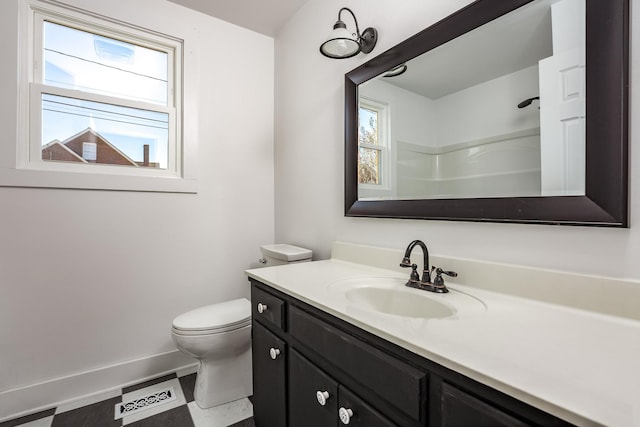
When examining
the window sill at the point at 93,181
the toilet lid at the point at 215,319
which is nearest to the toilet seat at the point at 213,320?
the toilet lid at the point at 215,319

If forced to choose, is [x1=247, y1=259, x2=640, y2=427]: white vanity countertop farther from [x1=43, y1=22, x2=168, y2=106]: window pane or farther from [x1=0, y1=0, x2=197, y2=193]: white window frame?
[x1=43, y1=22, x2=168, y2=106]: window pane

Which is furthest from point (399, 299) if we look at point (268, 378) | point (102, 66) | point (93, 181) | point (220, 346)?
point (102, 66)

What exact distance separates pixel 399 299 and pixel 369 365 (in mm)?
398

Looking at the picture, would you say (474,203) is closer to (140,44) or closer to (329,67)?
(329,67)

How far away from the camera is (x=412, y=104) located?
128cm

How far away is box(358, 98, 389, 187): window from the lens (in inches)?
55.0

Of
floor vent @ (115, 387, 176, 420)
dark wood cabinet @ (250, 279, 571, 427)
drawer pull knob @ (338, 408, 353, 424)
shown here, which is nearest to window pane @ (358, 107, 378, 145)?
dark wood cabinet @ (250, 279, 571, 427)

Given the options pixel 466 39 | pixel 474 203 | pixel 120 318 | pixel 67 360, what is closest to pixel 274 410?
pixel 474 203

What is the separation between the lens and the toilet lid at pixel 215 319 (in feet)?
4.96

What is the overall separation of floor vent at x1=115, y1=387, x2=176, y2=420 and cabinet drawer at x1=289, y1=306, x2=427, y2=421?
124 centimetres

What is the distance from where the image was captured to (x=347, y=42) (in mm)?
1355

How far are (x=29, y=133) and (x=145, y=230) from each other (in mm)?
779

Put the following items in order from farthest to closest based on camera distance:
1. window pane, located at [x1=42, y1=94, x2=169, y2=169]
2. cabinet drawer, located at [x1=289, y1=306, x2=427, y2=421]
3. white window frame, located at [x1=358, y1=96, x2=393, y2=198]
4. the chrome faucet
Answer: window pane, located at [x1=42, y1=94, x2=169, y2=169], white window frame, located at [x1=358, y1=96, x2=393, y2=198], the chrome faucet, cabinet drawer, located at [x1=289, y1=306, x2=427, y2=421]

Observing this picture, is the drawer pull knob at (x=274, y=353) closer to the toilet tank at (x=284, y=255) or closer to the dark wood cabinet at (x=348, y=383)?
the dark wood cabinet at (x=348, y=383)
